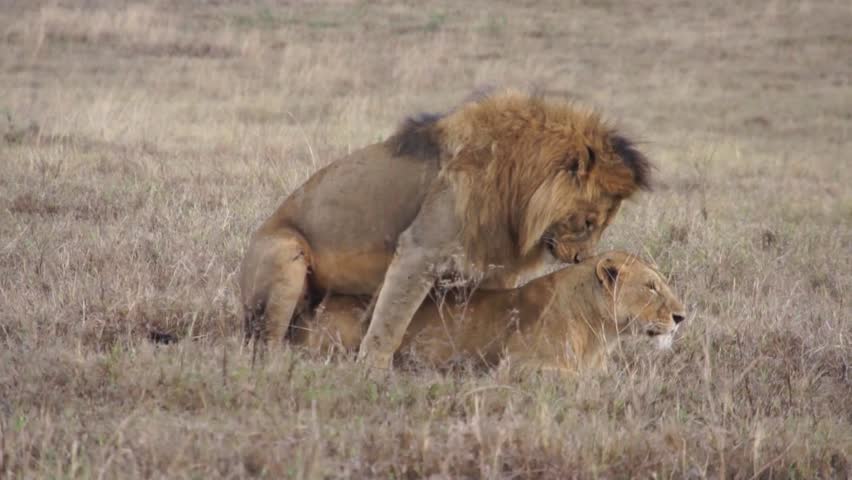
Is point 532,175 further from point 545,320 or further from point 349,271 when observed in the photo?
point 349,271

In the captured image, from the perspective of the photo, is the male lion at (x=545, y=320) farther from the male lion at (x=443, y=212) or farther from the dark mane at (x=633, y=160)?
the dark mane at (x=633, y=160)

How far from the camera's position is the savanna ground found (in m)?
3.97

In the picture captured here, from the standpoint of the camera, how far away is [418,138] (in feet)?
18.5

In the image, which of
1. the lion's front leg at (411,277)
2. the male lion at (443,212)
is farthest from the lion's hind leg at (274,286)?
the lion's front leg at (411,277)

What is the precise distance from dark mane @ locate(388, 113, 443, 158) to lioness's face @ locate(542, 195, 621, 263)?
59 cm

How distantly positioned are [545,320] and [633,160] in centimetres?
75

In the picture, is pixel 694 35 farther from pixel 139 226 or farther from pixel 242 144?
pixel 139 226

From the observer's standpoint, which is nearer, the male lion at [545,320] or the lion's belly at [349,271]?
the male lion at [545,320]

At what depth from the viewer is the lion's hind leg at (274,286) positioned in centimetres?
548

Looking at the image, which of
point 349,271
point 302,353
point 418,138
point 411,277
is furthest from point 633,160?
point 302,353

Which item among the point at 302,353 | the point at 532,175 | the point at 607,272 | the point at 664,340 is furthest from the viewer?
the point at 607,272

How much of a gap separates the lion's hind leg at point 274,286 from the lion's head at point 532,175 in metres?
0.67

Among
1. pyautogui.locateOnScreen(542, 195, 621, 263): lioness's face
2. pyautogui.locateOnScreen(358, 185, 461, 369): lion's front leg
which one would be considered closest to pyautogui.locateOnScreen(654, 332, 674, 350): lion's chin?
pyautogui.locateOnScreen(542, 195, 621, 263): lioness's face

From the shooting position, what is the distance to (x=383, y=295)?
17.4 ft
